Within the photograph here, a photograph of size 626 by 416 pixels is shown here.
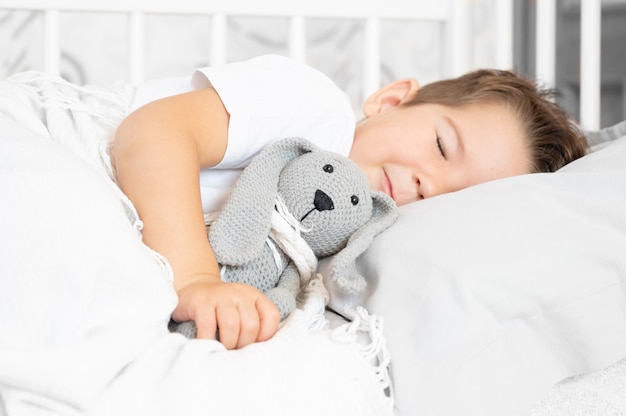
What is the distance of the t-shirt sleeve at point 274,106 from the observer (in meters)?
0.82

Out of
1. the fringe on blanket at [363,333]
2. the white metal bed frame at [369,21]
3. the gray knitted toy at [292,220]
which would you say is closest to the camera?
the fringe on blanket at [363,333]

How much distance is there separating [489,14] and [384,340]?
115cm

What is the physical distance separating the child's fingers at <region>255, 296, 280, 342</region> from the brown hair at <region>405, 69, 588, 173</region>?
18.3 inches

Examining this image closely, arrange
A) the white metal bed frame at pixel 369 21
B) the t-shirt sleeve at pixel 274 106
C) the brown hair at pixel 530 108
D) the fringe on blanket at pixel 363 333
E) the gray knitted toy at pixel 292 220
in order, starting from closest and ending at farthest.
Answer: the fringe on blanket at pixel 363 333, the gray knitted toy at pixel 292 220, the t-shirt sleeve at pixel 274 106, the brown hair at pixel 530 108, the white metal bed frame at pixel 369 21

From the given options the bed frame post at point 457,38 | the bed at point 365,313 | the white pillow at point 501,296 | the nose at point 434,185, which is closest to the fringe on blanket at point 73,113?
the bed at point 365,313

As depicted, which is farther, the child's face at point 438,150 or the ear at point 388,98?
the ear at point 388,98

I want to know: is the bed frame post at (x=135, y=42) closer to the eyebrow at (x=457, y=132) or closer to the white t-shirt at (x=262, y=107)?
the white t-shirt at (x=262, y=107)

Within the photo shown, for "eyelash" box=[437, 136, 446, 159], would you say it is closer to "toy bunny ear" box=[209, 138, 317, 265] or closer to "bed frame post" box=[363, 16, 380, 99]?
"toy bunny ear" box=[209, 138, 317, 265]

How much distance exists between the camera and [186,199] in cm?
68

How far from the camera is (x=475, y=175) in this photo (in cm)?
91

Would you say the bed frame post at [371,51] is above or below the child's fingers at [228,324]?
above

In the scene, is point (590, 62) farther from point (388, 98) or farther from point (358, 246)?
point (358, 246)

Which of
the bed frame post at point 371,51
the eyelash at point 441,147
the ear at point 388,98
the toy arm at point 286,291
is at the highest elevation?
the bed frame post at point 371,51

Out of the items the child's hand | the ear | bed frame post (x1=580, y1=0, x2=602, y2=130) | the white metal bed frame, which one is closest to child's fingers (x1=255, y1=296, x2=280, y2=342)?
the child's hand
